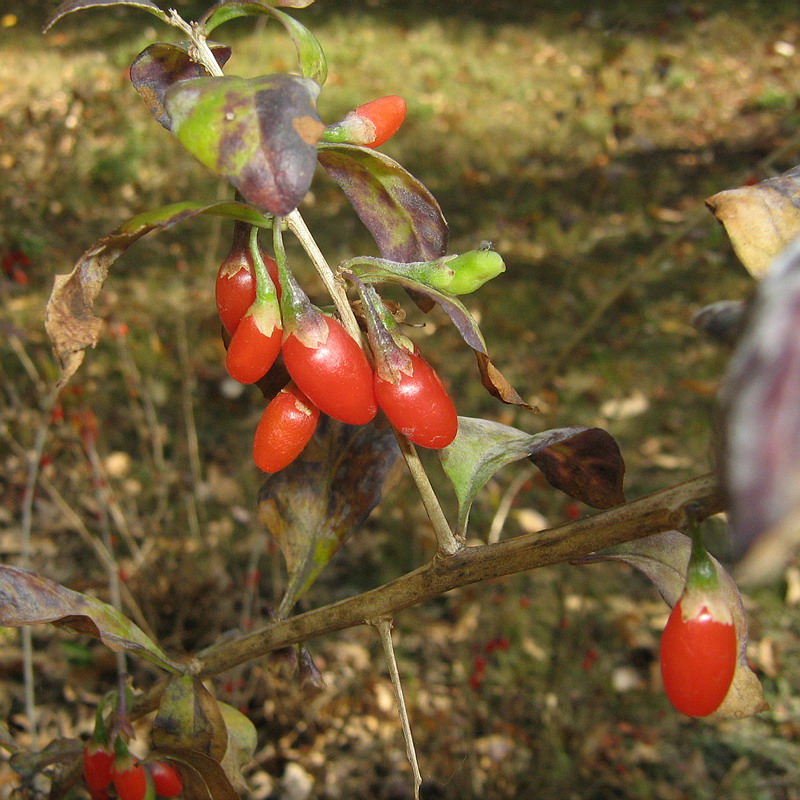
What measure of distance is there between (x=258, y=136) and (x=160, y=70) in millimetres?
248

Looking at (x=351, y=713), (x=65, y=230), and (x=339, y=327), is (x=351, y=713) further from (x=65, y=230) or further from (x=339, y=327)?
(x=65, y=230)

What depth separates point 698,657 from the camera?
1.85ft

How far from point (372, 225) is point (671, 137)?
15.5 feet

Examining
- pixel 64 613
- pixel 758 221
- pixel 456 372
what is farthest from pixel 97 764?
pixel 456 372

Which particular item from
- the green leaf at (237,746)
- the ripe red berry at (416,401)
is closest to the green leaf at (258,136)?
the ripe red berry at (416,401)

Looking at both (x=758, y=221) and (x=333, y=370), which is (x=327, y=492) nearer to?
(x=333, y=370)

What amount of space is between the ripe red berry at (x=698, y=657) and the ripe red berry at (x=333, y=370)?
28cm

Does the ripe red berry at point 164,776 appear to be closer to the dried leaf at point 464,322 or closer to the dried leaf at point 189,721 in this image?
the dried leaf at point 189,721

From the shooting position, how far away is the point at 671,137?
4.84m

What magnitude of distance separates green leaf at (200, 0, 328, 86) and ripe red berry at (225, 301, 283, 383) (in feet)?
0.59

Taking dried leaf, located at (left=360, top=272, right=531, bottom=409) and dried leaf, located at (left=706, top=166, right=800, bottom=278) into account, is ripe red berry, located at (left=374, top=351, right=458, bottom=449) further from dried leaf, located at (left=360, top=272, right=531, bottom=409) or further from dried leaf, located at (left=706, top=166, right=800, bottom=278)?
dried leaf, located at (left=706, top=166, right=800, bottom=278)

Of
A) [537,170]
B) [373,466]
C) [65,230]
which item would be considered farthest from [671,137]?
[373,466]

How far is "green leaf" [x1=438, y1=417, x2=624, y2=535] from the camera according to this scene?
71cm

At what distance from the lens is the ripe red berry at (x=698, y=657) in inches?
22.2
